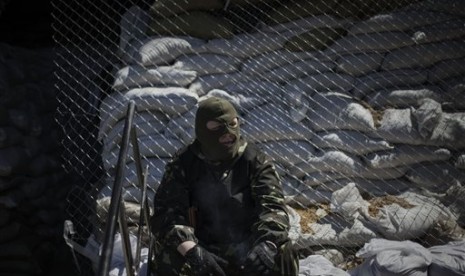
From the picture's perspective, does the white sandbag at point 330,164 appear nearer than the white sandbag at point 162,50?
Yes

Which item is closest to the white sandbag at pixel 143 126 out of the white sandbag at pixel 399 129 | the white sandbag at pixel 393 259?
the white sandbag at pixel 399 129

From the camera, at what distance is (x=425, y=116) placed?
383 cm

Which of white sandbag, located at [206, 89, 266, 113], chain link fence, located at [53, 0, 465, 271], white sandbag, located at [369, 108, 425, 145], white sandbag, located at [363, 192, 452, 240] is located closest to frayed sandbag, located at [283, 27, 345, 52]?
chain link fence, located at [53, 0, 465, 271]

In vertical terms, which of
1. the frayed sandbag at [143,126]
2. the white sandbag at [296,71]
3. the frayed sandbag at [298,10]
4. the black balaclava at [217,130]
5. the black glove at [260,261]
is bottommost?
the frayed sandbag at [143,126]

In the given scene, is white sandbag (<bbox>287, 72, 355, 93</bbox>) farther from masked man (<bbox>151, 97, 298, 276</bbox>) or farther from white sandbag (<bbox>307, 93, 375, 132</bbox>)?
masked man (<bbox>151, 97, 298, 276</bbox>)

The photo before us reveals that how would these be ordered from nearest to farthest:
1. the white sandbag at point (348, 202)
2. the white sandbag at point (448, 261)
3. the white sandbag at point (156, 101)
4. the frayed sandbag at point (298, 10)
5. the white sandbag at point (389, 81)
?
the white sandbag at point (448, 261), the white sandbag at point (348, 202), the white sandbag at point (156, 101), the white sandbag at point (389, 81), the frayed sandbag at point (298, 10)

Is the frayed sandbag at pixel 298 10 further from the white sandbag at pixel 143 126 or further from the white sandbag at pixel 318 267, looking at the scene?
the white sandbag at pixel 318 267

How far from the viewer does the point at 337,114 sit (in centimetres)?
402

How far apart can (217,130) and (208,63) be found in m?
1.82

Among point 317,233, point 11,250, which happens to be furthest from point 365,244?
point 11,250

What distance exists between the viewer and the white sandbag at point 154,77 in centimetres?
416

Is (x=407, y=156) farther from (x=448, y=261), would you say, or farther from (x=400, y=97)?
(x=448, y=261)

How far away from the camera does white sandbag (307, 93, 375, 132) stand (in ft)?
12.9

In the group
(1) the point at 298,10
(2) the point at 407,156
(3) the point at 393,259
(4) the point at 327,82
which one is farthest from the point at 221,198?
(1) the point at 298,10
